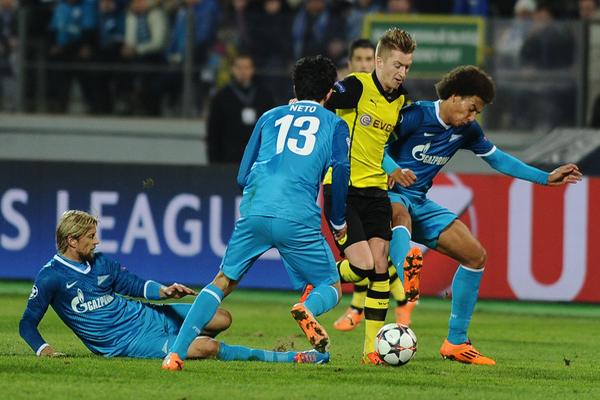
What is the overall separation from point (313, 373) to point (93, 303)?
1388 millimetres

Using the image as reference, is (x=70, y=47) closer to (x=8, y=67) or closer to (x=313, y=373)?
(x=8, y=67)

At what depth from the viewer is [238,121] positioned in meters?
16.0

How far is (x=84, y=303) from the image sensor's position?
8.50 metres

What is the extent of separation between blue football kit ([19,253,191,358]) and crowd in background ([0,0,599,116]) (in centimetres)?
887

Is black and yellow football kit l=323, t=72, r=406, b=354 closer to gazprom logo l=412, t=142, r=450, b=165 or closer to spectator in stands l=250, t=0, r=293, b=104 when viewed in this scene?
gazprom logo l=412, t=142, r=450, b=165

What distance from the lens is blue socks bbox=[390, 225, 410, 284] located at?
1002cm

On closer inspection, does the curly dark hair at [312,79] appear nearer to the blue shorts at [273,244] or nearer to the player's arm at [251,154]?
the player's arm at [251,154]

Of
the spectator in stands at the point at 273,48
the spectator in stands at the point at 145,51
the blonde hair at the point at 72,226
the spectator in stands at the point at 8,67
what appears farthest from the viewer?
the spectator in stands at the point at 8,67

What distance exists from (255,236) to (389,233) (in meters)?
1.69

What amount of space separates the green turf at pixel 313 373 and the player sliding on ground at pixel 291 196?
412 mm

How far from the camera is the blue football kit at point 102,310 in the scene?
845 centimetres

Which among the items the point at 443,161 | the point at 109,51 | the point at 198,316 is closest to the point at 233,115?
the point at 109,51

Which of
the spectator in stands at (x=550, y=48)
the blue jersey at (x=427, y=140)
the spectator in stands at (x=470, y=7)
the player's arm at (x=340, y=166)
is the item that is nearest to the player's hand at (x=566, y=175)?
the blue jersey at (x=427, y=140)

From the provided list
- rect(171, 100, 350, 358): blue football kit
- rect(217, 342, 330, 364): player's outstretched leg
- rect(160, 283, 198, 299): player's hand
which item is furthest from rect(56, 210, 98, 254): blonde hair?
rect(217, 342, 330, 364): player's outstretched leg
